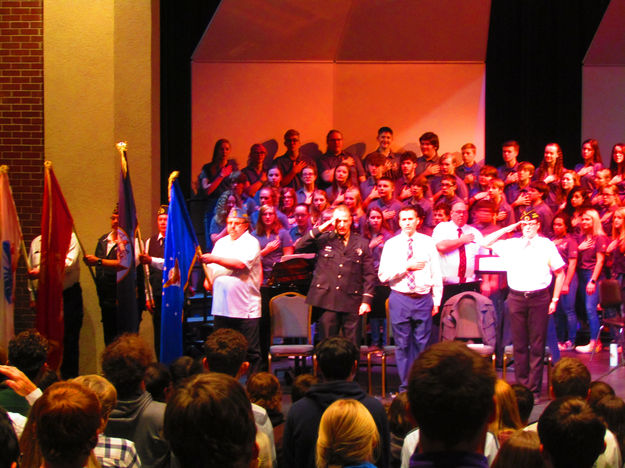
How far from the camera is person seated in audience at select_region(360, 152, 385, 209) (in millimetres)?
10885

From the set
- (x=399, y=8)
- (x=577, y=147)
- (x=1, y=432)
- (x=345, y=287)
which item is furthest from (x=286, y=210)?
(x=1, y=432)

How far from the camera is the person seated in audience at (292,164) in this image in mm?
12250

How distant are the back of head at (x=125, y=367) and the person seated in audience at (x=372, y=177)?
7.33 m

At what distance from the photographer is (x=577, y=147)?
14.0 m

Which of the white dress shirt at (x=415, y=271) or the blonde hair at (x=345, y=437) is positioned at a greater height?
the white dress shirt at (x=415, y=271)

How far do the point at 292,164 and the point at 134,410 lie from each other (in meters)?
8.98

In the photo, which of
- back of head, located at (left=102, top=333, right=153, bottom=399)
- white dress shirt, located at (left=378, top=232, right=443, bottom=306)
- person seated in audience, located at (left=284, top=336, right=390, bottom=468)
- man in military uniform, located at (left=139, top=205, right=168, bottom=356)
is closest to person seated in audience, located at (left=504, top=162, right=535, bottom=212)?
white dress shirt, located at (left=378, top=232, right=443, bottom=306)

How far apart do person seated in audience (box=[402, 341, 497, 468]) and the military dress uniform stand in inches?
235

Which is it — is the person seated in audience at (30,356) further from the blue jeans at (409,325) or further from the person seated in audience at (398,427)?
the blue jeans at (409,325)

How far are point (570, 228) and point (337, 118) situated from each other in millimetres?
5279

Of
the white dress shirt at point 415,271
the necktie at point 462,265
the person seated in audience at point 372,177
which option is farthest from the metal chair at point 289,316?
the person seated in audience at point 372,177

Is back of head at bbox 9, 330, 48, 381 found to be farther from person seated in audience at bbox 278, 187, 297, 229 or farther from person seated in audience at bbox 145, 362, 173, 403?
person seated in audience at bbox 278, 187, 297, 229

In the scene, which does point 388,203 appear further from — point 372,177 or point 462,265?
point 462,265

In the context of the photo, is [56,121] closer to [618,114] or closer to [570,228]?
[570,228]
